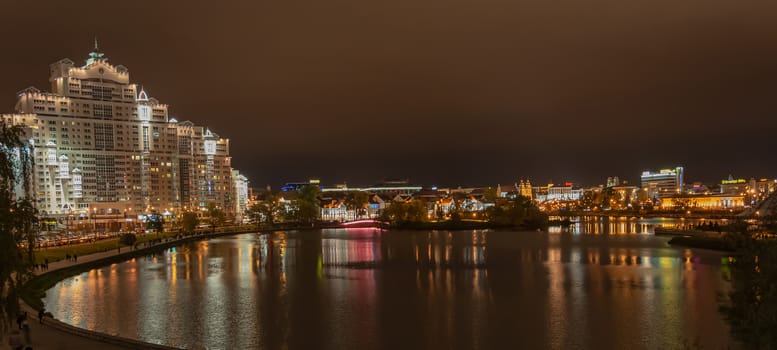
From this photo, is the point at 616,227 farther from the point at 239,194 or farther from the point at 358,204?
the point at 239,194

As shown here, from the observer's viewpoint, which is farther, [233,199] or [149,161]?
[233,199]

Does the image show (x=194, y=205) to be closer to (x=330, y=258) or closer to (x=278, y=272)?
(x=330, y=258)

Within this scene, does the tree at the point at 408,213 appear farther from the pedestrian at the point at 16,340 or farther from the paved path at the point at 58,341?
the pedestrian at the point at 16,340

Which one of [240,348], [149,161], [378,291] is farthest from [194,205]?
[240,348]

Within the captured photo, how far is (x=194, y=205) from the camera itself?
11738 cm

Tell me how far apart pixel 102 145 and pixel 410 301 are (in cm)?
8965

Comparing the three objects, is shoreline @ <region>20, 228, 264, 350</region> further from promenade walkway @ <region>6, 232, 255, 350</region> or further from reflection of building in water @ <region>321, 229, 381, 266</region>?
reflection of building in water @ <region>321, 229, 381, 266</region>

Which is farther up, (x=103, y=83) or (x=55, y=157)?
(x=103, y=83)

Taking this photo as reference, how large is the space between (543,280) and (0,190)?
26.2 m

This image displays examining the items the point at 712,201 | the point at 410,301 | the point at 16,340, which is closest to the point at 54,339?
the point at 16,340

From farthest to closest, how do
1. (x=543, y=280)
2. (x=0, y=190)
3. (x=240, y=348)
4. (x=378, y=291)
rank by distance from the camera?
1. (x=543, y=280)
2. (x=378, y=291)
3. (x=240, y=348)
4. (x=0, y=190)

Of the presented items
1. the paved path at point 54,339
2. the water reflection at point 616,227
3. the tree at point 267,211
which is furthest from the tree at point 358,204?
the paved path at point 54,339

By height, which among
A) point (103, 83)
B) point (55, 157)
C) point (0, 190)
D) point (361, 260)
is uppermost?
point (103, 83)

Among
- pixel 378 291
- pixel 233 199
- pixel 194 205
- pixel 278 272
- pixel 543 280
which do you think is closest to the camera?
pixel 378 291
